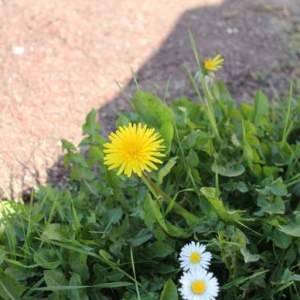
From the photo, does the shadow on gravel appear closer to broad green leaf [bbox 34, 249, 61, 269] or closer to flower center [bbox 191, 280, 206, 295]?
broad green leaf [bbox 34, 249, 61, 269]

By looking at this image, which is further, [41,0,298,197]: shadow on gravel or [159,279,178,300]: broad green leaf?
[41,0,298,197]: shadow on gravel

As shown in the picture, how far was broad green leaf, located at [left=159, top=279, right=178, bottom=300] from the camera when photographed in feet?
5.49

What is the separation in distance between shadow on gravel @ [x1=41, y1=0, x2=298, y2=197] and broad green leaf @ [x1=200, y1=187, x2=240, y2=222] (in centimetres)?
99

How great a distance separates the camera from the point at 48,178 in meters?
2.49

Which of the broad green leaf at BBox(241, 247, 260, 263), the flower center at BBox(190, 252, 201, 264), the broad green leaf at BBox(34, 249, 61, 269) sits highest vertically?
the broad green leaf at BBox(34, 249, 61, 269)

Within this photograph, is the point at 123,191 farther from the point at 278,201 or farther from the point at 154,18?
the point at 154,18

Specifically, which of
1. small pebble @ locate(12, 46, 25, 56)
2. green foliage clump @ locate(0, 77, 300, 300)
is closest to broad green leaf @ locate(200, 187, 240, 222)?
green foliage clump @ locate(0, 77, 300, 300)

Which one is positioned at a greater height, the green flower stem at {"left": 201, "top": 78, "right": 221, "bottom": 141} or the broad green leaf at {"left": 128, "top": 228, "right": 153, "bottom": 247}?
the green flower stem at {"left": 201, "top": 78, "right": 221, "bottom": 141}

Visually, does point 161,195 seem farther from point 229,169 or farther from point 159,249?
point 229,169

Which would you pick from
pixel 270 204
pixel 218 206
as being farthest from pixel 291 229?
pixel 218 206

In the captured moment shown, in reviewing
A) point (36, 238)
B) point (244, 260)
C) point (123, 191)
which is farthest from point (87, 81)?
point (244, 260)

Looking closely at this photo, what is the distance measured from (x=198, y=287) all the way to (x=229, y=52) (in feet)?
5.62

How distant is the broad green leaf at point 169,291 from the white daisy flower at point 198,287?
0.06 meters

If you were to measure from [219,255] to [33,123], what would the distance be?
1161mm
